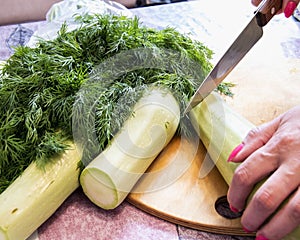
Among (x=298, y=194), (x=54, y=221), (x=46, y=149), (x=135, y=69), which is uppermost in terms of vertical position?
(x=298, y=194)

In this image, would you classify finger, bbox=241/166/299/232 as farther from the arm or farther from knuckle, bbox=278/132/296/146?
the arm

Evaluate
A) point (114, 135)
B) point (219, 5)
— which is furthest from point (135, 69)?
point (219, 5)

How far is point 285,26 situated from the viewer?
60.7 inches

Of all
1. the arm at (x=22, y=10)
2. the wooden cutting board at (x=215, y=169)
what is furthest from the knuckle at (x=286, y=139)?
the arm at (x=22, y=10)

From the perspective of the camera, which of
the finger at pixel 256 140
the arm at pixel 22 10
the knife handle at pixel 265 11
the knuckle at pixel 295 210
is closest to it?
the knuckle at pixel 295 210

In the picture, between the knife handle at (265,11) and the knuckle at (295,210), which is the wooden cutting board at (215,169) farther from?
the knife handle at (265,11)

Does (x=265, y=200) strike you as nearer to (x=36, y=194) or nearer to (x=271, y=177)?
(x=271, y=177)

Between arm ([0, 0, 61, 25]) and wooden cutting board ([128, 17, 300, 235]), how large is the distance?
1123 millimetres

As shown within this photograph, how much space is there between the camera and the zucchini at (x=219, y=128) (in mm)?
843

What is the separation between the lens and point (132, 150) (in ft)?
2.77

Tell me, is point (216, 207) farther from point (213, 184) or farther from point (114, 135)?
point (114, 135)

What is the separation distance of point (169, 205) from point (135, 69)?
35cm

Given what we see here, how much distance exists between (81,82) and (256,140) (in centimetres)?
42

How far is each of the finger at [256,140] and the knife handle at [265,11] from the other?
24 cm
